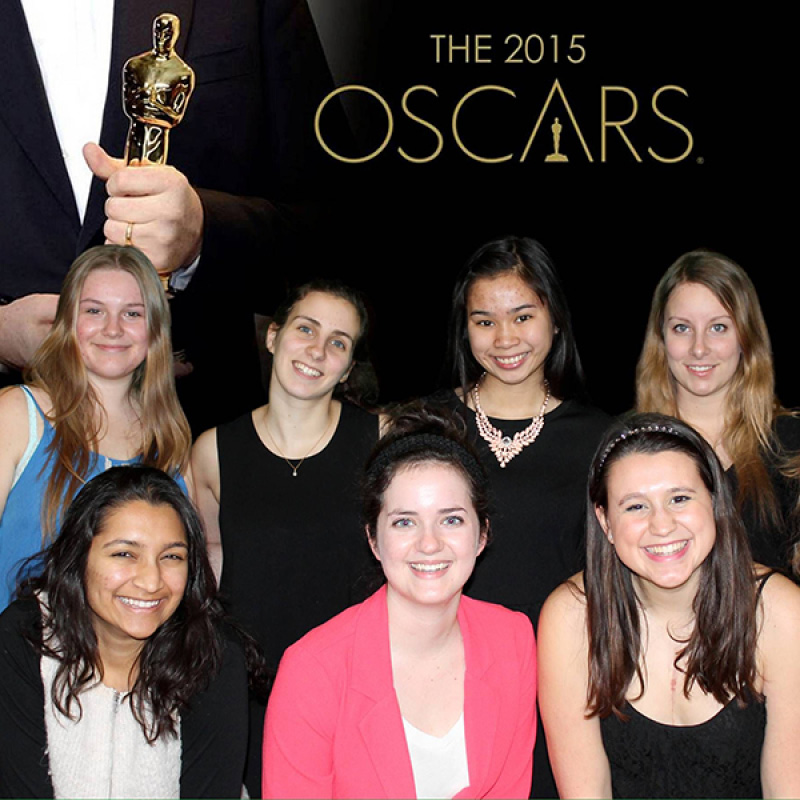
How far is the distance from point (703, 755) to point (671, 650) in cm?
24

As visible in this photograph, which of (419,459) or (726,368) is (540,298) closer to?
(726,368)

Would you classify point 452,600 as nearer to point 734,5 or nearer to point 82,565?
point 82,565

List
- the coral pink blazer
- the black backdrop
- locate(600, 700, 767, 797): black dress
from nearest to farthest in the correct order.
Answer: the coral pink blazer, locate(600, 700, 767, 797): black dress, the black backdrop

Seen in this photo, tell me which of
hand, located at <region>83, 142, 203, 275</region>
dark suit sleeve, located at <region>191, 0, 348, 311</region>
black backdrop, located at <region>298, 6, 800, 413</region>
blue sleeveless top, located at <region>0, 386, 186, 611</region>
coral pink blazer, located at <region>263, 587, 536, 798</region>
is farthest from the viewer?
black backdrop, located at <region>298, 6, 800, 413</region>

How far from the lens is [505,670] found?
2.50m

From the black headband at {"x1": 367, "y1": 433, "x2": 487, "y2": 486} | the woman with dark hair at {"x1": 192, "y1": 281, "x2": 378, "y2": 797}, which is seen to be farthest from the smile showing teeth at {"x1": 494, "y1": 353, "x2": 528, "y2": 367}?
the black headband at {"x1": 367, "y1": 433, "x2": 487, "y2": 486}

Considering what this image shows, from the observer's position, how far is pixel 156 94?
3.33 meters

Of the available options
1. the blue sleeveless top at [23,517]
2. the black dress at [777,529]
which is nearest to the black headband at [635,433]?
the black dress at [777,529]

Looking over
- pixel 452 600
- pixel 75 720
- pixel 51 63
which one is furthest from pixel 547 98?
pixel 75 720

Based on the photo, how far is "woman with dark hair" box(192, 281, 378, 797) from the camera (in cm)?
312

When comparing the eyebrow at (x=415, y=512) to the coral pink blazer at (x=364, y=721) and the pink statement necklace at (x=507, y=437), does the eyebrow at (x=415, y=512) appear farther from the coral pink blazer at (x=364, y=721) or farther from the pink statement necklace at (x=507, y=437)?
the pink statement necklace at (x=507, y=437)

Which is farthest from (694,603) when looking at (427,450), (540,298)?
(540,298)

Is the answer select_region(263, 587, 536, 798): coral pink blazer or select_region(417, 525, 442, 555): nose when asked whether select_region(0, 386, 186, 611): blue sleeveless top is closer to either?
select_region(263, 587, 536, 798): coral pink blazer

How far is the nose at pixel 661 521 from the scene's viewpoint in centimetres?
240
